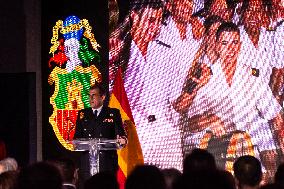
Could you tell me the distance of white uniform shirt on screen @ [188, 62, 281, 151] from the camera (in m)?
8.20

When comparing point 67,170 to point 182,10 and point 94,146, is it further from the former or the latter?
point 182,10

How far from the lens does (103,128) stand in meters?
7.25

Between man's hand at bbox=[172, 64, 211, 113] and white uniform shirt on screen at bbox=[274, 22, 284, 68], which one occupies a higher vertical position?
white uniform shirt on screen at bbox=[274, 22, 284, 68]

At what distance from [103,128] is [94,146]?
1.53 ft

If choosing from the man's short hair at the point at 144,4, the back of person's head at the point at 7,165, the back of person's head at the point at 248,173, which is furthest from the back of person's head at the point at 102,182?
the man's short hair at the point at 144,4

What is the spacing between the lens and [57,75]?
9711mm

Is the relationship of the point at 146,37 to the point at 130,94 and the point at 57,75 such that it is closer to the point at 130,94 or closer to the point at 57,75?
the point at 130,94

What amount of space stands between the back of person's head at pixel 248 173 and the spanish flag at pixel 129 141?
3806 mm

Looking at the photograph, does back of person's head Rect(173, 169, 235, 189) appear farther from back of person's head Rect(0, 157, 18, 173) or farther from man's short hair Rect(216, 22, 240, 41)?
man's short hair Rect(216, 22, 240, 41)

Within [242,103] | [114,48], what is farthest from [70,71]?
[242,103]

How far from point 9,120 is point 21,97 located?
0.34 meters

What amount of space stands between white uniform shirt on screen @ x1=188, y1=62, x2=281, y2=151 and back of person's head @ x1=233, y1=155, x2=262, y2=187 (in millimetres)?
3436

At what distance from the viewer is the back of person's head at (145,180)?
10.8 ft

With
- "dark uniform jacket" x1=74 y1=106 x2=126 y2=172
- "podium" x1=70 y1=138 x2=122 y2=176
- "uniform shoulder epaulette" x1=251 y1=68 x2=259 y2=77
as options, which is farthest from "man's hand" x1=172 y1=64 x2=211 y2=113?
"podium" x1=70 y1=138 x2=122 y2=176
